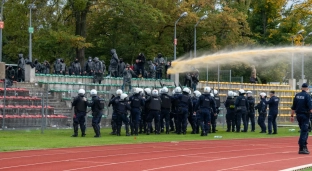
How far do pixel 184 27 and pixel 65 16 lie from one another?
403 inches

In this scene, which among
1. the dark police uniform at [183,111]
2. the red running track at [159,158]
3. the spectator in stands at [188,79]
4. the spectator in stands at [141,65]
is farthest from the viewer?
the spectator in stands at [141,65]

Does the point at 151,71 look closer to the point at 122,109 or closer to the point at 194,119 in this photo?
the point at 194,119

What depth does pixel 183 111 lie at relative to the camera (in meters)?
30.5

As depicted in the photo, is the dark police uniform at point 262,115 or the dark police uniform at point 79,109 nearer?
the dark police uniform at point 79,109

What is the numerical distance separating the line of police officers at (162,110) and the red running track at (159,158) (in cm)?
569

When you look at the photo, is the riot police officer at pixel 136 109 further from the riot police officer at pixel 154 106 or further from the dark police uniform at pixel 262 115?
the dark police uniform at pixel 262 115

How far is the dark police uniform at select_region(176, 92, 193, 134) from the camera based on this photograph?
30531 millimetres

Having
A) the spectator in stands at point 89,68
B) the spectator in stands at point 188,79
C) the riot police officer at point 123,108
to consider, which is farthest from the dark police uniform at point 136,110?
the spectator in stands at point 188,79

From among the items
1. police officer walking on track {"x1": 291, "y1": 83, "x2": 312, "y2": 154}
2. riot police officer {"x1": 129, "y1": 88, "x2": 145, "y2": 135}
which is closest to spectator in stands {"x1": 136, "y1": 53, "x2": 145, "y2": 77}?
riot police officer {"x1": 129, "y1": 88, "x2": 145, "y2": 135}

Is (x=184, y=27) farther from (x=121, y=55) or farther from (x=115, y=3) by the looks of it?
(x=115, y=3)

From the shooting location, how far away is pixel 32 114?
3250cm

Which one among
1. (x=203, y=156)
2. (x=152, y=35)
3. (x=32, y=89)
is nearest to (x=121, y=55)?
(x=152, y=35)

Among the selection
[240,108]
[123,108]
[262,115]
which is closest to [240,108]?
[240,108]

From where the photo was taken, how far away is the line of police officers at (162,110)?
28016mm
